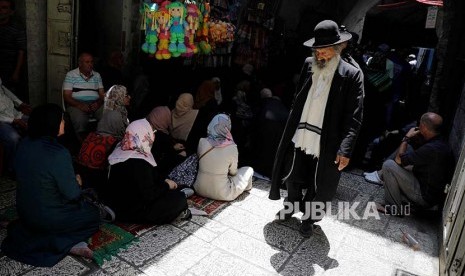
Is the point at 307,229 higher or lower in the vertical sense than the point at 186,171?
lower

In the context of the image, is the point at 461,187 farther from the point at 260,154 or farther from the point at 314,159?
the point at 260,154

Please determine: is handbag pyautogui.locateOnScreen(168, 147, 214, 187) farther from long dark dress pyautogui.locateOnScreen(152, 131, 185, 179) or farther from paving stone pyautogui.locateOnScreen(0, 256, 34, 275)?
paving stone pyautogui.locateOnScreen(0, 256, 34, 275)

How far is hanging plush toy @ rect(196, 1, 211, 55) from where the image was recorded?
4961mm

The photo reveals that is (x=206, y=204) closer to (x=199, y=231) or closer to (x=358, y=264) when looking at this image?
(x=199, y=231)

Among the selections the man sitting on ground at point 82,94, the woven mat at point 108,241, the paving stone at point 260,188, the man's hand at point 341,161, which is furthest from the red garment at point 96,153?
the man's hand at point 341,161

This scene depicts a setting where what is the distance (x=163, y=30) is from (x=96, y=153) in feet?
5.83

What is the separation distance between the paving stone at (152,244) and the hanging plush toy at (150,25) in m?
2.33

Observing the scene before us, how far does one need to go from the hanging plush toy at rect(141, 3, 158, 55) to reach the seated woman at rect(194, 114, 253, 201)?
138 centimetres

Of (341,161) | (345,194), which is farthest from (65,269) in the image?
(345,194)

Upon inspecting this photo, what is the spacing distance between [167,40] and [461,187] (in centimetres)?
355

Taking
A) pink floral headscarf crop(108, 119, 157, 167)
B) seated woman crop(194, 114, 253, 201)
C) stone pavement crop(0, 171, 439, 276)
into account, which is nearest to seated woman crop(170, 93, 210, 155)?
seated woman crop(194, 114, 253, 201)

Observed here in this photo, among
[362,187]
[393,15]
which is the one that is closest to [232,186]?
[362,187]

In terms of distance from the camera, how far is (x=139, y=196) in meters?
3.24

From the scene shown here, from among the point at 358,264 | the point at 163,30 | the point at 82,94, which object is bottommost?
the point at 358,264
